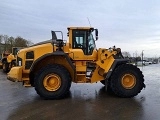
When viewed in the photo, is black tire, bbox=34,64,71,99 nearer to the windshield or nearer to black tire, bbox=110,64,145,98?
the windshield

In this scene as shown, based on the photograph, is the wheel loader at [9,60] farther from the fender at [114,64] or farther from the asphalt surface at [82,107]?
the fender at [114,64]

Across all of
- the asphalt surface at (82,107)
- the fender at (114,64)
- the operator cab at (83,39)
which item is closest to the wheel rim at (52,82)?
the asphalt surface at (82,107)

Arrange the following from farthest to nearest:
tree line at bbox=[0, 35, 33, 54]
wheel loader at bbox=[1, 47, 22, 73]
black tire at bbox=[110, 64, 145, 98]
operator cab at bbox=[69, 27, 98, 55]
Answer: tree line at bbox=[0, 35, 33, 54], wheel loader at bbox=[1, 47, 22, 73], operator cab at bbox=[69, 27, 98, 55], black tire at bbox=[110, 64, 145, 98]

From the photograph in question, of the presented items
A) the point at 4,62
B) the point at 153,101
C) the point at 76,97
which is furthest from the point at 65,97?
the point at 4,62

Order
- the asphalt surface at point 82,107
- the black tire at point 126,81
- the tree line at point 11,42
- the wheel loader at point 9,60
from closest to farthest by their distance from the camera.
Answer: the asphalt surface at point 82,107
the black tire at point 126,81
the wheel loader at point 9,60
the tree line at point 11,42

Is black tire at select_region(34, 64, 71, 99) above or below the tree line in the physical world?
below

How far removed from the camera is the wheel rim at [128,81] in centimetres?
920

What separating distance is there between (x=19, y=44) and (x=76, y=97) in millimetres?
50569

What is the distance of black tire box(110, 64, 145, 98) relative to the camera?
9086 millimetres

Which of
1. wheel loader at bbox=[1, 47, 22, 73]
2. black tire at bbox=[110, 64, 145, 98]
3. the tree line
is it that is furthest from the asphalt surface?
the tree line

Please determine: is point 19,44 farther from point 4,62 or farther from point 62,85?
point 62,85

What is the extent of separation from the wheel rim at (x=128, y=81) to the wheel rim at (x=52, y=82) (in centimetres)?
241

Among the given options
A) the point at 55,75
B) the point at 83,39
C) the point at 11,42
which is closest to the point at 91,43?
the point at 83,39

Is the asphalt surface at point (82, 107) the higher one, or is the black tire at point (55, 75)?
the black tire at point (55, 75)
